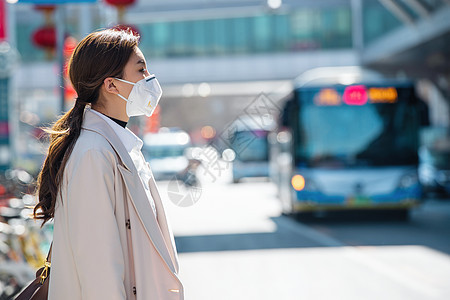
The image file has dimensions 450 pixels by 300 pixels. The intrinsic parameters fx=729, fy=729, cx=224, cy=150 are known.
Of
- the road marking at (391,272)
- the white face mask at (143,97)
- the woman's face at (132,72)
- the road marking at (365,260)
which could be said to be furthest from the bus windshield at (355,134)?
the woman's face at (132,72)

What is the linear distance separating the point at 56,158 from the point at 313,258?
7.80 m

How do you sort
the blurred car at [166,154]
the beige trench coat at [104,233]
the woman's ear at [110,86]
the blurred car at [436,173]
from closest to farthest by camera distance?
1. the beige trench coat at [104,233]
2. the woman's ear at [110,86]
3. the blurred car at [436,173]
4. the blurred car at [166,154]

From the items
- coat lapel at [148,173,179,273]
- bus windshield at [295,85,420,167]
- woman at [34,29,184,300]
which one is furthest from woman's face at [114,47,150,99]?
bus windshield at [295,85,420,167]

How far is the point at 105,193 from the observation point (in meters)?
2.54

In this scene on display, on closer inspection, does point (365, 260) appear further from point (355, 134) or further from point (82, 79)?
point (82, 79)

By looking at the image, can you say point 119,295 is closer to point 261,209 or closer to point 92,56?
point 92,56

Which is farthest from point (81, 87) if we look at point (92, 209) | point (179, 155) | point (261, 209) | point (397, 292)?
point (179, 155)

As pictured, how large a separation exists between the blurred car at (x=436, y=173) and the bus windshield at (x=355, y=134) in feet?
23.0

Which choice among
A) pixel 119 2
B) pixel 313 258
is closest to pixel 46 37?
pixel 119 2

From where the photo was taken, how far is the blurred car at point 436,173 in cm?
2214

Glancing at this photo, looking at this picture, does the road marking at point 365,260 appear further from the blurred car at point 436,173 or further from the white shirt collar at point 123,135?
the blurred car at point 436,173

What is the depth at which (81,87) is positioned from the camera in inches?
109

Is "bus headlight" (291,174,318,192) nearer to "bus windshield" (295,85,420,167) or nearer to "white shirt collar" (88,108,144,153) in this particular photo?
"bus windshield" (295,85,420,167)

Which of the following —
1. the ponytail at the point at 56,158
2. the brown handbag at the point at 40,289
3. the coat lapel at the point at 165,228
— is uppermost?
the ponytail at the point at 56,158
